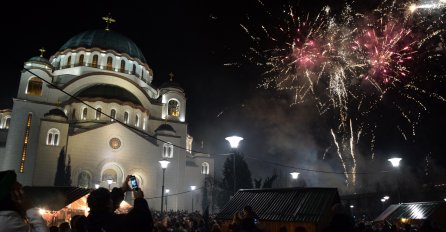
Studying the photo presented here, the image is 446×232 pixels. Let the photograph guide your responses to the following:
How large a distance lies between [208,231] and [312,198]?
370 centimetres

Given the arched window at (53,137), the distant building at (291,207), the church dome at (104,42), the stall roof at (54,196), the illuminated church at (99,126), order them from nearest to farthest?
1. the distant building at (291,207)
2. the stall roof at (54,196)
3. the arched window at (53,137)
4. the illuminated church at (99,126)
5. the church dome at (104,42)

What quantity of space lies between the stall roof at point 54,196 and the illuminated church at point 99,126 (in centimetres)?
1592

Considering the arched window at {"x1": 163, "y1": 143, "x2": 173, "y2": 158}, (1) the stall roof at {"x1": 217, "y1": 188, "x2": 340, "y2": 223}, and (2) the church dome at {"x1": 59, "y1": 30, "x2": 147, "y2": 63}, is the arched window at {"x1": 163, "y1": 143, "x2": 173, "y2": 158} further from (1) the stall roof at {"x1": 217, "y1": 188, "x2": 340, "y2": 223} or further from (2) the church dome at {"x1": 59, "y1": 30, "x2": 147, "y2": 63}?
(1) the stall roof at {"x1": 217, "y1": 188, "x2": 340, "y2": 223}

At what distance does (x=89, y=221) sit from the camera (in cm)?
399

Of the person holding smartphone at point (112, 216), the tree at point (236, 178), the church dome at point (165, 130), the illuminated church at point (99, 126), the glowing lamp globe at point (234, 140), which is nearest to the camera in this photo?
the person holding smartphone at point (112, 216)

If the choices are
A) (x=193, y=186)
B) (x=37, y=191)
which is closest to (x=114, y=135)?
(x=193, y=186)

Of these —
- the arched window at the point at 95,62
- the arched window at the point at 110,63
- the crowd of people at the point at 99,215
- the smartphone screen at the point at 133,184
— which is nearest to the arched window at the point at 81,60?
the arched window at the point at 95,62

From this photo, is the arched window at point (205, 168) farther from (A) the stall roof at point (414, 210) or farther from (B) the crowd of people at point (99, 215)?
(B) the crowd of people at point (99, 215)

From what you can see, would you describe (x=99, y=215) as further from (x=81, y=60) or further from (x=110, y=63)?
(x=81, y=60)

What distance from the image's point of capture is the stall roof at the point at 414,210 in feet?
54.5

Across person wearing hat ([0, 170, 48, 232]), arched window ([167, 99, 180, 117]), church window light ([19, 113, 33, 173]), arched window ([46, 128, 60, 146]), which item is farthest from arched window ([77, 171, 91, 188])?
person wearing hat ([0, 170, 48, 232])

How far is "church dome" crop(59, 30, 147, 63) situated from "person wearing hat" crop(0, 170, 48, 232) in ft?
162

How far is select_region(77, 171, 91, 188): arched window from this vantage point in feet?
117

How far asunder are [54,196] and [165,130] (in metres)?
26.7
